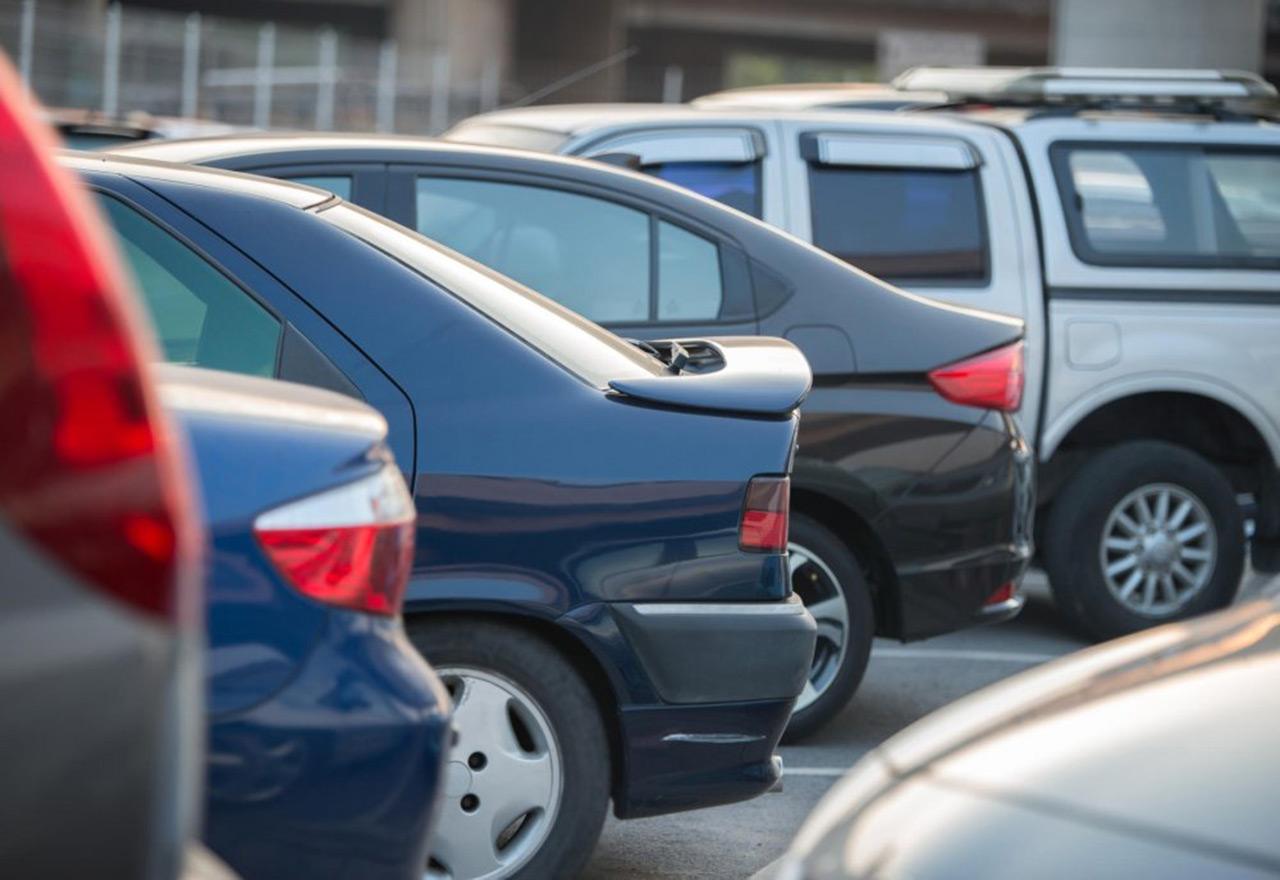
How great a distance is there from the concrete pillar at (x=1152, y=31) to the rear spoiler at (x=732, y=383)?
2687 cm

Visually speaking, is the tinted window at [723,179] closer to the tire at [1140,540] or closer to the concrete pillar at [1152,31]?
the tire at [1140,540]

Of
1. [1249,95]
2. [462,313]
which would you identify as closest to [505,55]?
[1249,95]

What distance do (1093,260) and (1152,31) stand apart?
78.0ft

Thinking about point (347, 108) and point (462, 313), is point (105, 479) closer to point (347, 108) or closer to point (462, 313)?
point (462, 313)

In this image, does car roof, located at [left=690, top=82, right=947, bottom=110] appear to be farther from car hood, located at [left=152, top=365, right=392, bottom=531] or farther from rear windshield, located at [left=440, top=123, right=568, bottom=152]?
car hood, located at [left=152, top=365, right=392, bottom=531]

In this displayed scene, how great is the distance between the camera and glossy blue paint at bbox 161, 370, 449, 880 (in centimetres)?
290

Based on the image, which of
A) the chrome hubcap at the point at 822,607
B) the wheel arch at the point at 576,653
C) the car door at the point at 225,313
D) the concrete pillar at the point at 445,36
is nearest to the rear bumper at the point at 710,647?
the wheel arch at the point at 576,653

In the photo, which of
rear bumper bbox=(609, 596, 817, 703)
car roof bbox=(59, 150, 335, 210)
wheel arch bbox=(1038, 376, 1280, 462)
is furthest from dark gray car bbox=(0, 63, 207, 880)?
wheel arch bbox=(1038, 376, 1280, 462)

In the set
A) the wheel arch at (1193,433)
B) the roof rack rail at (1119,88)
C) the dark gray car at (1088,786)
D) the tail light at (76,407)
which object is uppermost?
the roof rack rail at (1119,88)

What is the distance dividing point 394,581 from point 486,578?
1.09 meters

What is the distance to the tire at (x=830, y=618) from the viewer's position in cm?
622

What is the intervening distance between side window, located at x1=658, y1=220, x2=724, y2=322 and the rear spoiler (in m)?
1.38

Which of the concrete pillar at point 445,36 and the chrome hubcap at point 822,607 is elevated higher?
the concrete pillar at point 445,36

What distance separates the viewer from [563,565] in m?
4.16
